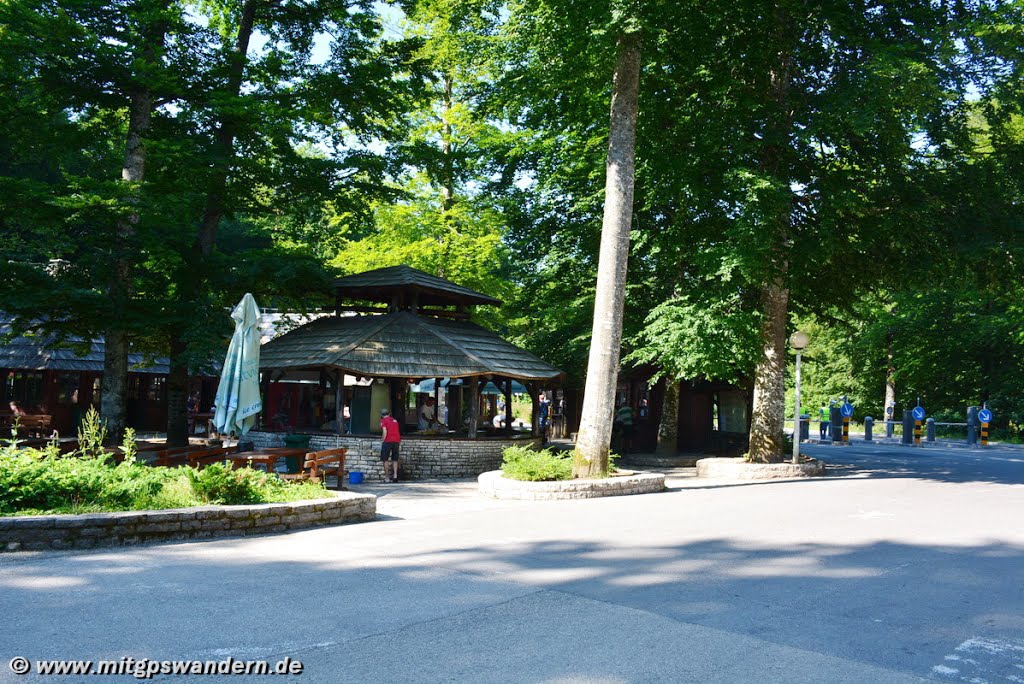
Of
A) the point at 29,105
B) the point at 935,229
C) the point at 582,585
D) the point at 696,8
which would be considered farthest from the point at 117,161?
the point at 935,229

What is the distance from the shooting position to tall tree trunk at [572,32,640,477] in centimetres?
1595

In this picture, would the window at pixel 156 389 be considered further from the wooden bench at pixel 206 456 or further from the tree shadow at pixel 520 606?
the tree shadow at pixel 520 606

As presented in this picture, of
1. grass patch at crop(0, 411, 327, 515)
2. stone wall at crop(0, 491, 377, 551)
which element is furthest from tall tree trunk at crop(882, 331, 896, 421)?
grass patch at crop(0, 411, 327, 515)

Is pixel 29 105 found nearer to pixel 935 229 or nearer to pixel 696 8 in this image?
pixel 696 8

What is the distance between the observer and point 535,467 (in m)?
15.0

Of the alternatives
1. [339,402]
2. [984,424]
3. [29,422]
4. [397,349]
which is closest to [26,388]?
[29,422]

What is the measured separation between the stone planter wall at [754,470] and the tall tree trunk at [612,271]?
4250 mm

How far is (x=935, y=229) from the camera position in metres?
19.3

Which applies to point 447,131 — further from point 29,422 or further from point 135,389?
point 29,422

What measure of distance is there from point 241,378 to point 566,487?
20.0 feet

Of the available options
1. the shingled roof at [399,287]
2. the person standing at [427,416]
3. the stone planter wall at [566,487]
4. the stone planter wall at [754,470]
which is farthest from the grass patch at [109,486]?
the person standing at [427,416]

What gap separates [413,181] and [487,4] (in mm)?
9670

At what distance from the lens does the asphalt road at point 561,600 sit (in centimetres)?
535

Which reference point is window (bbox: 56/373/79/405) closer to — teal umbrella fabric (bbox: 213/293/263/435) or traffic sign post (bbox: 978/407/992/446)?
teal umbrella fabric (bbox: 213/293/263/435)
